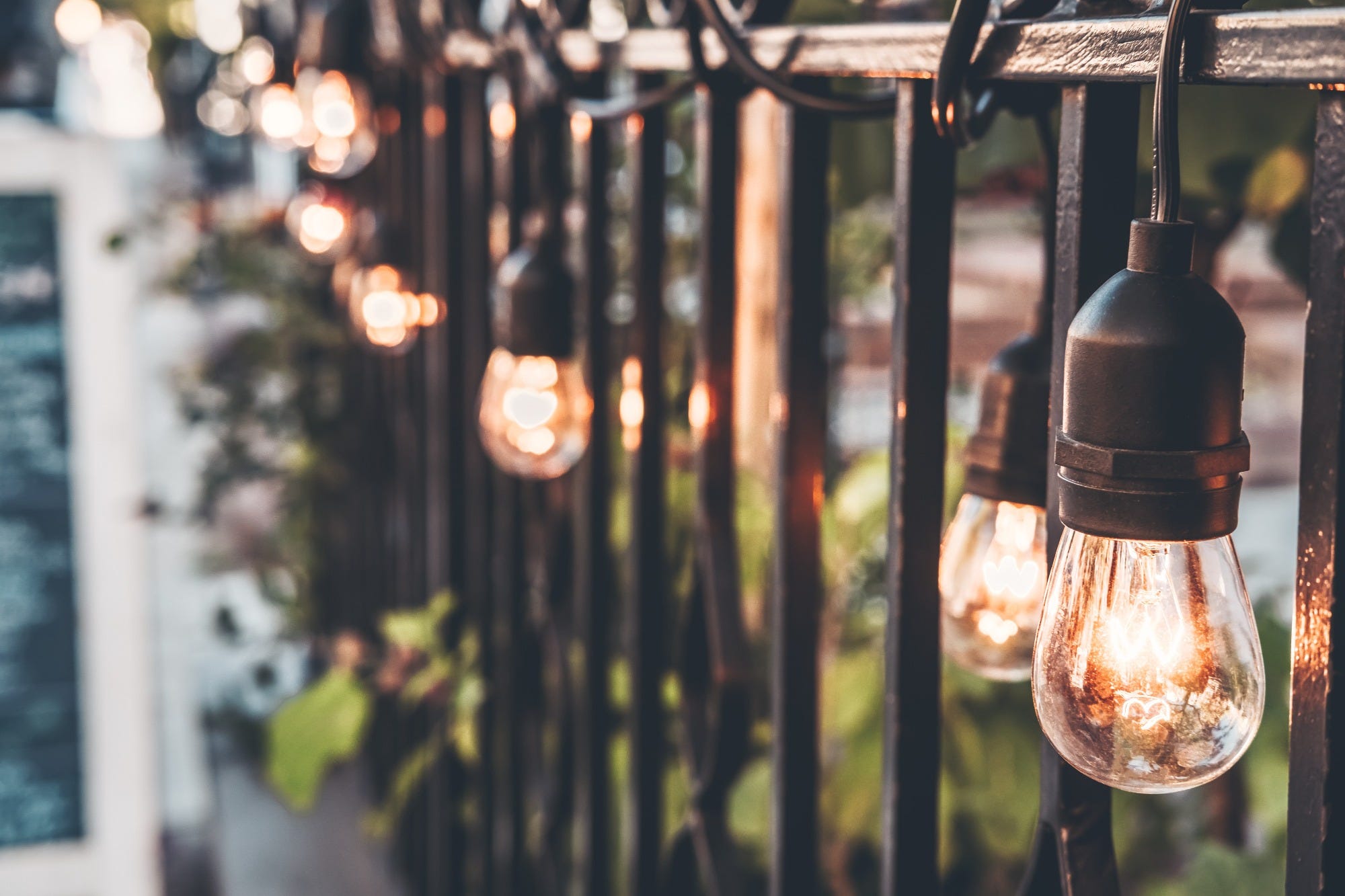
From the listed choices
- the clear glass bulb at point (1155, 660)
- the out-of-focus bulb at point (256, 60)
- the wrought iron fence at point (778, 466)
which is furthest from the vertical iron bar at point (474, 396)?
the clear glass bulb at point (1155, 660)

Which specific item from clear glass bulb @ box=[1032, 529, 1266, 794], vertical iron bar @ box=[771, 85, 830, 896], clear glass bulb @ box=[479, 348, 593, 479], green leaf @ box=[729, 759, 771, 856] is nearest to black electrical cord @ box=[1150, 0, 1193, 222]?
clear glass bulb @ box=[1032, 529, 1266, 794]

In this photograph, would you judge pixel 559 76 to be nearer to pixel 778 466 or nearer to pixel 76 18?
pixel 778 466

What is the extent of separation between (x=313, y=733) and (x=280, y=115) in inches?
54.7

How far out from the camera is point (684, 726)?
1035 mm

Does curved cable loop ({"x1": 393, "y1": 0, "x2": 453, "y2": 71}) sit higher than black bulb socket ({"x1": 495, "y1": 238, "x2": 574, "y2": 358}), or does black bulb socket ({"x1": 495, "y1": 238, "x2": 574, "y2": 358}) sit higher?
curved cable loop ({"x1": 393, "y1": 0, "x2": 453, "y2": 71})

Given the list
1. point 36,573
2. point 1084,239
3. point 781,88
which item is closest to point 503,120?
point 781,88

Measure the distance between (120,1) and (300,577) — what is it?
1.38m

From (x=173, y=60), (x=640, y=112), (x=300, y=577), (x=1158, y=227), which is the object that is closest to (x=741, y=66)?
(x=640, y=112)

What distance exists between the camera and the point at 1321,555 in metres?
0.48

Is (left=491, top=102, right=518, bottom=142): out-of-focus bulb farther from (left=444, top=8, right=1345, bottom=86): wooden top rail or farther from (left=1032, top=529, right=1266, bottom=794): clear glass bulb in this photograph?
(left=1032, top=529, right=1266, bottom=794): clear glass bulb

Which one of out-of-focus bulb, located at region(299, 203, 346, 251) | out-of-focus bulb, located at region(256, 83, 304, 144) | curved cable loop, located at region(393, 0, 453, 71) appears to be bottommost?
out-of-focus bulb, located at region(299, 203, 346, 251)

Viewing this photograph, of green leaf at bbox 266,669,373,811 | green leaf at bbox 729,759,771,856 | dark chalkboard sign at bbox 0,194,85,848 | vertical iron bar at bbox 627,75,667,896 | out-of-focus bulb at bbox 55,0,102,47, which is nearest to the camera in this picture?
vertical iron bar at bbox 627,75,667,896

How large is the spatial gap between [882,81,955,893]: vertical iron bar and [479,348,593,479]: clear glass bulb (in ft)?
1.90

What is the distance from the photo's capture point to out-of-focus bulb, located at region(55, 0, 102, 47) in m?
3.14
